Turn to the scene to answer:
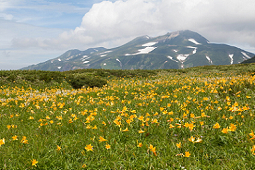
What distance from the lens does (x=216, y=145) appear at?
3.48 meters

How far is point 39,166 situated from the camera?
3131 mm

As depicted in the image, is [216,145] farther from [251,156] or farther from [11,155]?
[11,155]

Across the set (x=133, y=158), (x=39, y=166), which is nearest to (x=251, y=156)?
(x=133, y=158)

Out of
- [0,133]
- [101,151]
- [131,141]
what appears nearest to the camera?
[101,151]

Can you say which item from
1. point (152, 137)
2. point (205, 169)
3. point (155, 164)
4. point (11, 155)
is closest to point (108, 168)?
A: point (155, 164)

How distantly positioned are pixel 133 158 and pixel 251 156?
217 centimetres

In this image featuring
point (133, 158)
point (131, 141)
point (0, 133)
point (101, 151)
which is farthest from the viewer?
point (0, 133)

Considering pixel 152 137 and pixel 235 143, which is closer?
pixel 235 143

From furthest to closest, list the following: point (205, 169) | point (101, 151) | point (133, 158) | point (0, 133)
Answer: point (0, 133)
point (101, 151)
point (133, 158)
point (205, 169)

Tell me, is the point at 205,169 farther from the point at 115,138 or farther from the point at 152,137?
the point at 115,138

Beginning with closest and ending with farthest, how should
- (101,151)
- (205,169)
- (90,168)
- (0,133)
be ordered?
1. (205,169)
2. (90,168)
3. (101,151)
4. (0,133)

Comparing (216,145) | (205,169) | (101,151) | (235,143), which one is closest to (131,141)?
(101,151)

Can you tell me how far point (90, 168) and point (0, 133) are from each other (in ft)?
11.2

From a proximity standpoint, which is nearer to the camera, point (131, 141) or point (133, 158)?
point (133, 158)
